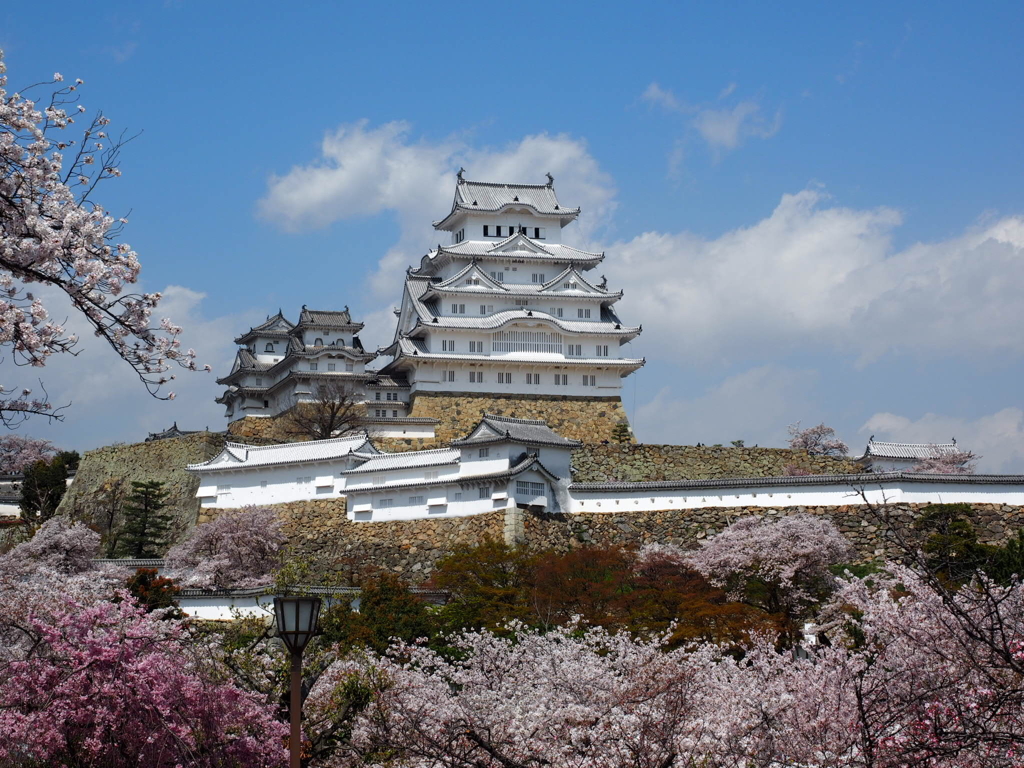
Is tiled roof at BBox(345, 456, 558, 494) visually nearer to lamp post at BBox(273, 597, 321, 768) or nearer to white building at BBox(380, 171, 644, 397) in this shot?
white building at BBox(380, 171, 644, 397)

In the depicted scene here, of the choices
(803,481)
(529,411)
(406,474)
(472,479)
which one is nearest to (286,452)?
(406,474)

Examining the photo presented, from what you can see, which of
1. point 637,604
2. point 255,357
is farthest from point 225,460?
point 637,604

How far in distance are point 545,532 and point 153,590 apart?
9.96 metres

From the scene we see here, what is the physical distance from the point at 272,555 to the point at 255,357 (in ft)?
65.4

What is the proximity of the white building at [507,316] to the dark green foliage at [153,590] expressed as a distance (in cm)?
1830

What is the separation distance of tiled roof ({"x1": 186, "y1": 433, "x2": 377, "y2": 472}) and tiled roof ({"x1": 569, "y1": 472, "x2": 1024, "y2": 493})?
7.74 metres

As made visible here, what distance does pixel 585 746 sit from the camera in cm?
1270

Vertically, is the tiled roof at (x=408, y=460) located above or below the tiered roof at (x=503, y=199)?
below

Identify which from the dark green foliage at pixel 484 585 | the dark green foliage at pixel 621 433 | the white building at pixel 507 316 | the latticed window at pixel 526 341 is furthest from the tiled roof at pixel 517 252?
the dark green foliage at pixel 484 585

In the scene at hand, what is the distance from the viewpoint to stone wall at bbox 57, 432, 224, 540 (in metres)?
39.5

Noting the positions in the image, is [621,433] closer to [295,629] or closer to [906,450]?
[906,450]

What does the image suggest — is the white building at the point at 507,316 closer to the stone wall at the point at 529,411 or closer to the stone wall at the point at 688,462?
the stone wall at the point at 529,411

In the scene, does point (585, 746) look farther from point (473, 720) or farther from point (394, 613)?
point (394, 613)

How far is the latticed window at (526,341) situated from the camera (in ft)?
152
